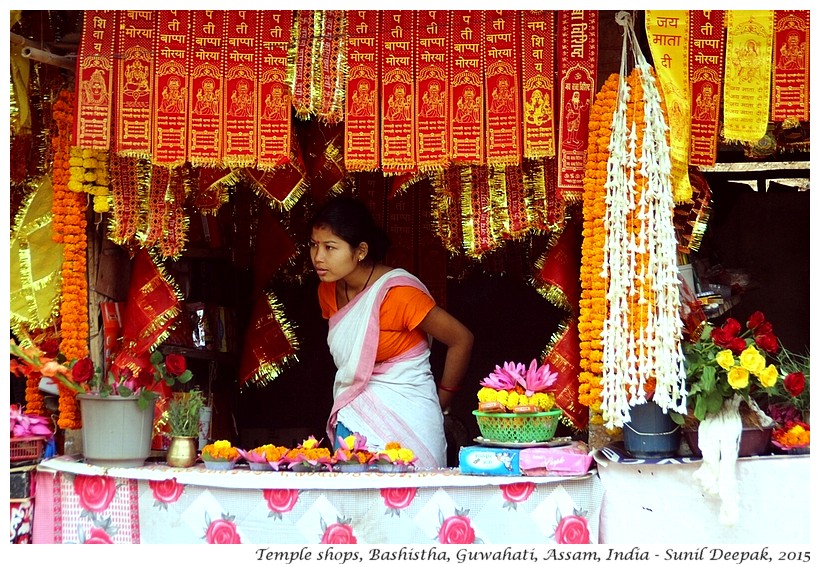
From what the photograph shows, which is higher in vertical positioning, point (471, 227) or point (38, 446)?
point (471, 227)

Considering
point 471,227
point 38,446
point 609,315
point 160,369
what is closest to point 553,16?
point 471,227

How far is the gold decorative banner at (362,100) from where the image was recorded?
13.5 feet

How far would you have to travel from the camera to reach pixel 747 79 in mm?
4004

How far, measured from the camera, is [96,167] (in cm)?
434

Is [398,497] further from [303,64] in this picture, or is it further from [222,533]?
[303,64]

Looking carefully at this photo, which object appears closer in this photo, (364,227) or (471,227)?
(471,227)

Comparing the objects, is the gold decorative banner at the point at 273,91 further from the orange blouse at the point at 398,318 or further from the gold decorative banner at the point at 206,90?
the orange blouse at the point at 398,318

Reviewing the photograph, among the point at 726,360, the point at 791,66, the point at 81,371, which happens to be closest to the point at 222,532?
the point at 81,371

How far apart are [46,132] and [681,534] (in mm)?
2959

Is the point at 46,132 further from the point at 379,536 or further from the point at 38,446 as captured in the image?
the point at 379,536

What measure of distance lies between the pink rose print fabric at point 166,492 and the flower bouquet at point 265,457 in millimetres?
264

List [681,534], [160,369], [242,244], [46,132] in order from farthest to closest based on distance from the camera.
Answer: [242,244], [46,132], [160,369], [681,534]

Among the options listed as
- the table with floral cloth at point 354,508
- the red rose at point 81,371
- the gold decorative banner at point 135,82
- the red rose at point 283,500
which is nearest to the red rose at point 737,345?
the table with floral cloth at point 354,508

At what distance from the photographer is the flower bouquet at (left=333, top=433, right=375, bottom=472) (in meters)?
4.14
